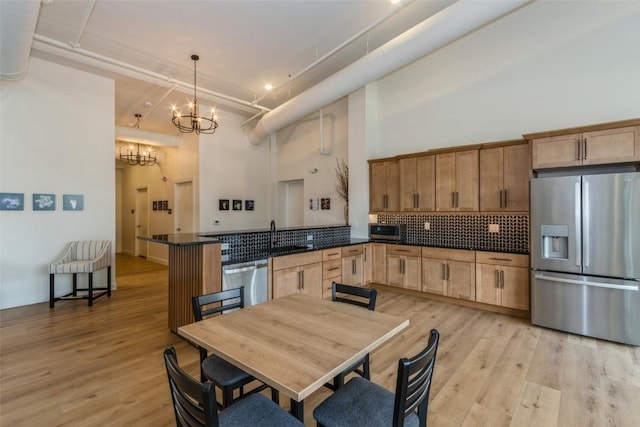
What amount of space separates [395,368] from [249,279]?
1.81 metres

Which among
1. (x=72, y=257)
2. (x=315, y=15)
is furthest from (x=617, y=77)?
(x=72, y=257)

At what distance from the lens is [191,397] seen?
110cm

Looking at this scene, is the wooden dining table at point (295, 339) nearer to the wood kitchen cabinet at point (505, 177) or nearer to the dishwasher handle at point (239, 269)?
the dishwasher handle at point (239, 269)

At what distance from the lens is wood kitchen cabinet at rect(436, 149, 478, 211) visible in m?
4.44

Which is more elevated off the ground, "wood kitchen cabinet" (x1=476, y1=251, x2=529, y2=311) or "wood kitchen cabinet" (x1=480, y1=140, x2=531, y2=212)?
"wood kitchen cabinet" (x1=480, y1=140, x2=531, y2=212)

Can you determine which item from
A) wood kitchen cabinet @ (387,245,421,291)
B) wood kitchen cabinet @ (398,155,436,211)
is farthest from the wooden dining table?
wood kitchen cabinet @ (398,155,436,211)

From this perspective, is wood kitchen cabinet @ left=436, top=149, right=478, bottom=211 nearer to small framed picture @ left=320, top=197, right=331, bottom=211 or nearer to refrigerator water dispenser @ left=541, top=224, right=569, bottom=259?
refrigerator water dispenser @ left=541, top=224, right=569, bottom=259

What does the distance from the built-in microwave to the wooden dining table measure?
3354 mm

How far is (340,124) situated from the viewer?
6.51 metres

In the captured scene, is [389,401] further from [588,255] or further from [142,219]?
[142,219]

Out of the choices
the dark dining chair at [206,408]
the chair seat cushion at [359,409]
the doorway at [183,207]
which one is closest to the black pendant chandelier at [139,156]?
the doorway at [183,207]

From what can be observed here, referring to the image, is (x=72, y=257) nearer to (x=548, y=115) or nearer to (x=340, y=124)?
(x=340, y=124)

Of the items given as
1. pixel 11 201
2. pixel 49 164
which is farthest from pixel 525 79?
pixel 11 201

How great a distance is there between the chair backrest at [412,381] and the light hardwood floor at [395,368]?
0.96 metres
